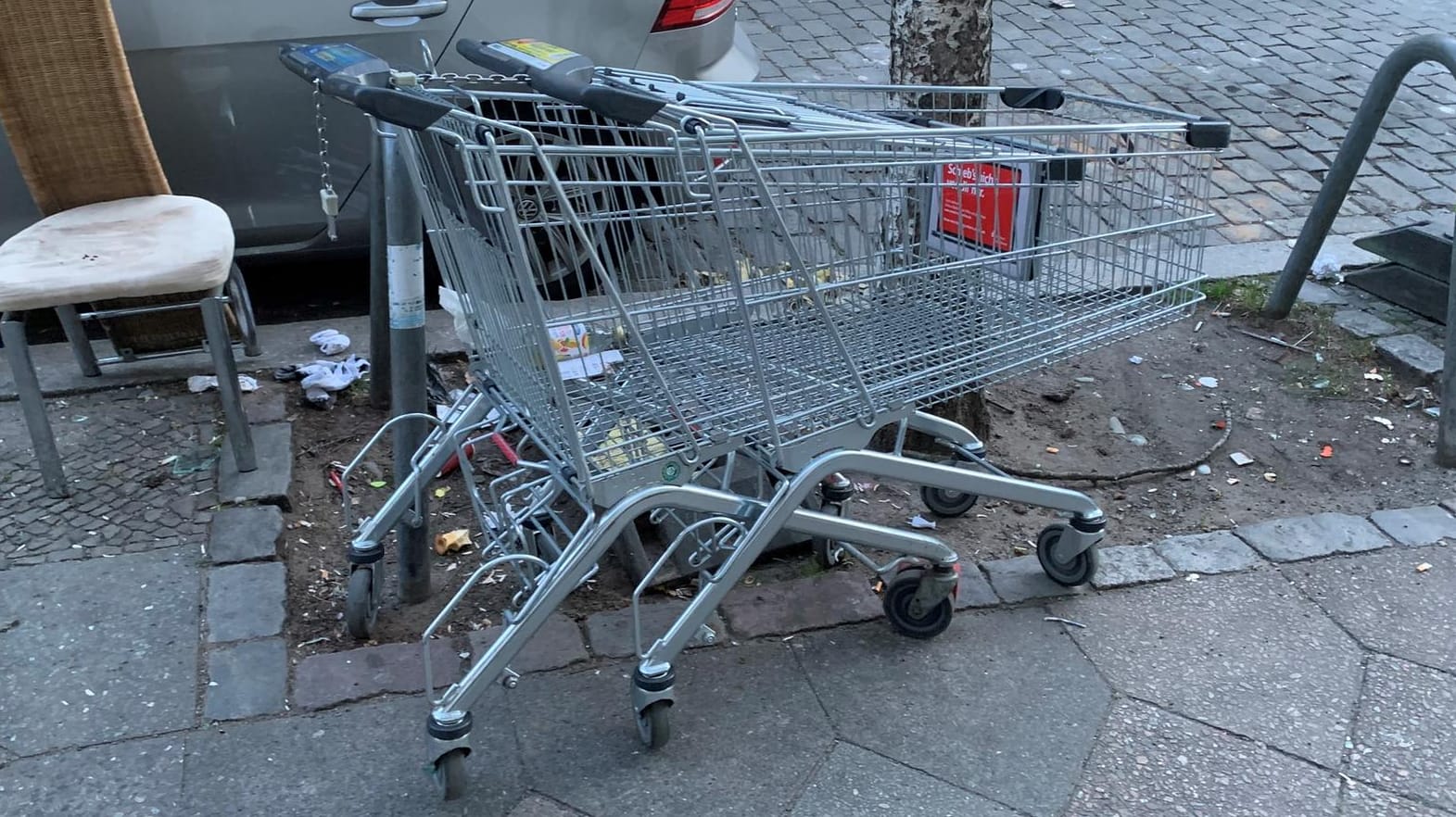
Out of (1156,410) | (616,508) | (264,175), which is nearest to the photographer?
(616,508)

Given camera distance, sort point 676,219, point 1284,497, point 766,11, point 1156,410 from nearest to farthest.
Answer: point 676,219
point 1284,497
point 1156,410
point 766,11

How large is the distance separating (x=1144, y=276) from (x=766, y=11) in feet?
20.0

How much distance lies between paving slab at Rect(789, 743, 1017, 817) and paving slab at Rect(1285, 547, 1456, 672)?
4.23 ft

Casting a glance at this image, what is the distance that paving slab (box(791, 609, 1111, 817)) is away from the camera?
2.73 meters

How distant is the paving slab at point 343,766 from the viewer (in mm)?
2566

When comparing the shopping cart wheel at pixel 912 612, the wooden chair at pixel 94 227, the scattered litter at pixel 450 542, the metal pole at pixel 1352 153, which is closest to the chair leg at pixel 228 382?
the wooden chair at pixel 94 227

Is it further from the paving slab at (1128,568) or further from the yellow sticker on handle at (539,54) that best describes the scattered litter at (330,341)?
the paving slab at (1128,568)

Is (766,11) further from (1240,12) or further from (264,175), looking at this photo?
(264,175)

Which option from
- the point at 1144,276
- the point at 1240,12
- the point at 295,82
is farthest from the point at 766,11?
the point at 1144,276

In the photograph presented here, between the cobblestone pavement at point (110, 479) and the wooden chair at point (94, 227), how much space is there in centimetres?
12

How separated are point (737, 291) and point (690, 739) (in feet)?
3.46

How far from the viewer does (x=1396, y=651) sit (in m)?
3.14

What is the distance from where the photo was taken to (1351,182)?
455cm

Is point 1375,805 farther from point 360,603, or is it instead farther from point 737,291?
point 360,603
